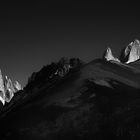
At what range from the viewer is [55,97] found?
3538 inches

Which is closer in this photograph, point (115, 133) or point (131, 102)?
point (115, 133)

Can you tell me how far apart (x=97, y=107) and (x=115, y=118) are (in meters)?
7.17

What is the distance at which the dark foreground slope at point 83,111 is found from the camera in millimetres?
71125

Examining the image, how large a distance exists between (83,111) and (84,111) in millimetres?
245

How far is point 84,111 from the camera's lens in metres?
79.4

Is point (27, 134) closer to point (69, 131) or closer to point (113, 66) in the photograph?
point (69, 131)

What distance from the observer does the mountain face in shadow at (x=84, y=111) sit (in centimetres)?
7112

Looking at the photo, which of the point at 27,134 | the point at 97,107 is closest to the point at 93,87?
the point at 97,107

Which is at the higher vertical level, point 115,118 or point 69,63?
point 115,118

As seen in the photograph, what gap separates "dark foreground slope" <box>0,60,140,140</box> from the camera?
71125mm

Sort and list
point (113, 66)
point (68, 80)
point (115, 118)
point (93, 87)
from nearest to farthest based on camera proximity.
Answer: point (115, 118)
point (93, 87)
point (68, 80)
point (113, 66)

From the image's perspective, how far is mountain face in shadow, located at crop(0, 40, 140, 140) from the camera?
233ft

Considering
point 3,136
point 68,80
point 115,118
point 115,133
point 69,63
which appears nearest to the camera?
point 115,133

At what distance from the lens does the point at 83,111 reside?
79375 millimetres
